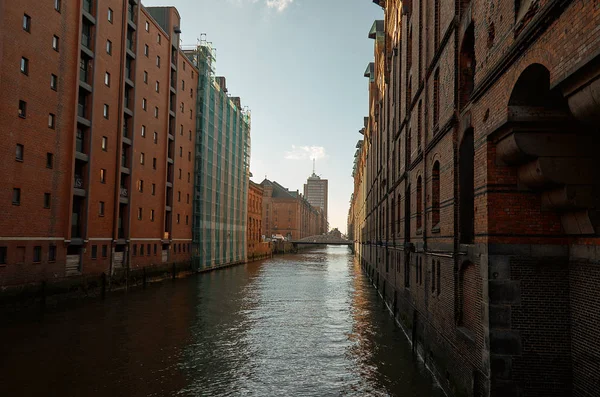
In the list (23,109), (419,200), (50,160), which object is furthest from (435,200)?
(50,160)

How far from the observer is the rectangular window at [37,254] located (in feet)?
73.5

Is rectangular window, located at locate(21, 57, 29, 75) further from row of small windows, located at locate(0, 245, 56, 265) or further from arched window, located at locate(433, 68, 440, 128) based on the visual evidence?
arched window, located at locate(433, 68, 440, 128)

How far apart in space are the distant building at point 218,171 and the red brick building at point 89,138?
3.77 metres

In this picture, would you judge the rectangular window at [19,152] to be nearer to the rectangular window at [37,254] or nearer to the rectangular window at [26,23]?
the rectangular window at [37,254]

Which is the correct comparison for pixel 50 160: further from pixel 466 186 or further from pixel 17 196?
pixel 466 186

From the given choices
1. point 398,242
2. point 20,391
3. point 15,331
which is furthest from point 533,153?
point 15,331

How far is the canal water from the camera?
11750mm

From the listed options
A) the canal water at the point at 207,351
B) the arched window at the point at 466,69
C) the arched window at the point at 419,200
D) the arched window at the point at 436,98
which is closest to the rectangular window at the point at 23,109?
the canal water at the point at 207,351

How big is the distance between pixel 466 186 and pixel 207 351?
9525 mm

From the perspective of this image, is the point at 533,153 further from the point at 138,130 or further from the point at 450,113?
the point at 138,130

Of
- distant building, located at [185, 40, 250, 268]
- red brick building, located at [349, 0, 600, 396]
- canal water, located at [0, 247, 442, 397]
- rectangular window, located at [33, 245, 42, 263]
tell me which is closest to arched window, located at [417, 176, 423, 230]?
canal water, located at [0, 247, 442, 397]

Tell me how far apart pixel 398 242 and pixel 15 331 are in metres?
15.9

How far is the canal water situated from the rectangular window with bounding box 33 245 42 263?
2519 mm

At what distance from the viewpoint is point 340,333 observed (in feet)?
60.9
